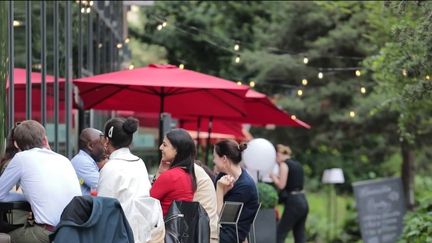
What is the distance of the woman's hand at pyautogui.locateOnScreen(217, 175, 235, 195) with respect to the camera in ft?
30.0

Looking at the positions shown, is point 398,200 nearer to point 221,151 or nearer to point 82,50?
point 82,50

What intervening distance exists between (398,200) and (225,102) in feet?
21.6

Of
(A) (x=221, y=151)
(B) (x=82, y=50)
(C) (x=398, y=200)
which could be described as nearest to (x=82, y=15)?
(B) (x=82, y=50)

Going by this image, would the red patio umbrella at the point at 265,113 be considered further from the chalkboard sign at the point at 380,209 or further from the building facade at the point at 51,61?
the chalkboard sign at the point at 380,209

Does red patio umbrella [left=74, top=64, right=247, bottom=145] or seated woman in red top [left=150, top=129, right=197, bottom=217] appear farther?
red patio umbrella [left=74, top=64, right=247, bottom=145]

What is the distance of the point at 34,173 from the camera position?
6.96 m

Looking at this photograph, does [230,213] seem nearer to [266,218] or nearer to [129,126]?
[129,126]

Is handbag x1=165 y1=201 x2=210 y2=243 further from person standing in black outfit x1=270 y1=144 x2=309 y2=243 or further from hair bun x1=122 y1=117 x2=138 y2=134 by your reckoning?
person standing in black outfit x1=270 y1=144 x2=309 y2=243

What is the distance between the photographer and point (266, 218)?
41.2 ft

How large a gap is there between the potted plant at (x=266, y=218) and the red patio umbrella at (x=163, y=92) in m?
1.17

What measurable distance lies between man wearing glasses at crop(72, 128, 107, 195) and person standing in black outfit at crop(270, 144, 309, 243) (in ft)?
19.2

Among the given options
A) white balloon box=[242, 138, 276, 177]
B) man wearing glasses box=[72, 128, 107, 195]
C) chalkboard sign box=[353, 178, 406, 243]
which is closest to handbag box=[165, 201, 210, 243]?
man wearing glasses box=[72, 128, 107, 195]

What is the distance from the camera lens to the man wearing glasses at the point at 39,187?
6941 mm

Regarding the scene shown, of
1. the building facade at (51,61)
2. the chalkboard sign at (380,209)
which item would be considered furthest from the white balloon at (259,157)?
the chalkboard sign at (380,209)
